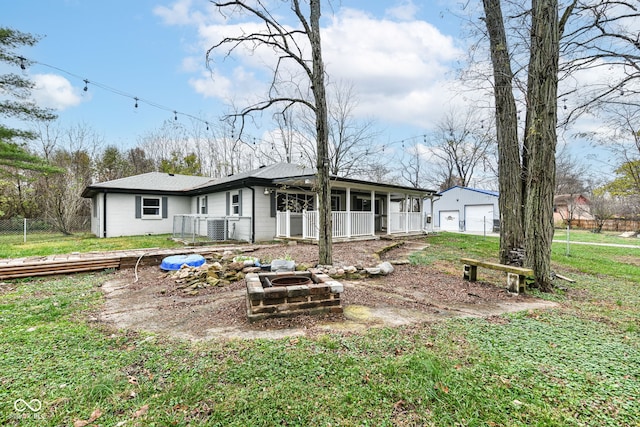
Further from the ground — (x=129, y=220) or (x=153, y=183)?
(x=153, y=183)

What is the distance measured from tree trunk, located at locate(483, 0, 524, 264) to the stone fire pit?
4918 millimetres

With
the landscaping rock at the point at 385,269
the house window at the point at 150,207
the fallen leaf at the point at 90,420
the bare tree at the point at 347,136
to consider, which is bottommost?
the fallen leaf at the point at 90,420

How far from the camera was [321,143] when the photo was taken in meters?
5.96

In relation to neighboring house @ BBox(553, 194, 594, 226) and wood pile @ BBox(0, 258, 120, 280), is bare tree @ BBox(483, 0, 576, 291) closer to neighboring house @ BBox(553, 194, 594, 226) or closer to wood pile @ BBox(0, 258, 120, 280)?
wood pile @ BBox(0, 258, 120, 280)

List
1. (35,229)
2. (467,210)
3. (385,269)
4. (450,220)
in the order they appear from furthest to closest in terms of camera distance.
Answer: (450,220) → (467,210) → (35,229) → (385,269)

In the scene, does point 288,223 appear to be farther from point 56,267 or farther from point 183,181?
point 183,181

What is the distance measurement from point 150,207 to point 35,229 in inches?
227

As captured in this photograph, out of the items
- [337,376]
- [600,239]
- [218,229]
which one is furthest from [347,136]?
[337,376]

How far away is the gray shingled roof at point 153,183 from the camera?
13805mm

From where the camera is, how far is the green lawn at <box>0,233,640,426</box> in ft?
6.04

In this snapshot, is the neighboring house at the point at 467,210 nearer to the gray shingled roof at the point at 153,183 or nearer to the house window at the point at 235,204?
the house window at the point at 235,204

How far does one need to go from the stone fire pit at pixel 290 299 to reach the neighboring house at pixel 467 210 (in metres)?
19.9

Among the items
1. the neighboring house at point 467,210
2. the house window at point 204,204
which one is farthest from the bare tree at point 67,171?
the neighboring house at point 467,210

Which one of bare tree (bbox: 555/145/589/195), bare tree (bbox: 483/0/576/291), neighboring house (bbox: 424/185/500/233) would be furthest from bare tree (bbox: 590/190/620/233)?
bare tree (bbox: 483/0/576/291)
